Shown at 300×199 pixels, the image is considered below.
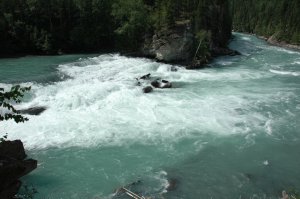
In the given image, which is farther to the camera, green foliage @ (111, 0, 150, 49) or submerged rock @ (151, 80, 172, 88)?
green foliage @ (111, 0, 150, 49)

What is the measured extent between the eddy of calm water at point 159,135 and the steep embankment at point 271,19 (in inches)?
1932

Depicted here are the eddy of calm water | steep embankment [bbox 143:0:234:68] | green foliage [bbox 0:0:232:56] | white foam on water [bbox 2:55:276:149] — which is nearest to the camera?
the eddy of calm water

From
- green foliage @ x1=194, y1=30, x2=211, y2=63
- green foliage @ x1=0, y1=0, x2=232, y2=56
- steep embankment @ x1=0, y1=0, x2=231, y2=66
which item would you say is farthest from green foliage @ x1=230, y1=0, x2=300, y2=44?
green foliage @ x1=194, y1=30, x2=211, y2=63

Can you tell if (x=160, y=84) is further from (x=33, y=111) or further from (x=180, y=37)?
(x=180, y=37)

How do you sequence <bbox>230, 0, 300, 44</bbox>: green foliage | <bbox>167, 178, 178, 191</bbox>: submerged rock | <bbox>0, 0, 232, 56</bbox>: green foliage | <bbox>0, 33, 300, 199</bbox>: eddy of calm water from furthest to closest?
1. <bbox>230, 0, 300, 44</bbox>: green foliage
2. <bbox>0, 0, 232, 56</bbox>: green foliage
3. <bbox>0, 33, 300, 199</bbox>: eddy of calm water
4. <bbox>167, 178, 178, 191</bbox>: submerged rock

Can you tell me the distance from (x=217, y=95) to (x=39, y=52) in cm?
2858

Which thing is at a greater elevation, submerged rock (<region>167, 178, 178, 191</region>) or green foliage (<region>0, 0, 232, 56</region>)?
green foliage (<region>0, 0, 232, 56</region>)

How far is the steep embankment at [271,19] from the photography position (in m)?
80.8

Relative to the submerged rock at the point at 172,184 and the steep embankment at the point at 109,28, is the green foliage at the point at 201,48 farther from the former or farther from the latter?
the submerged rock at the point at 172,184

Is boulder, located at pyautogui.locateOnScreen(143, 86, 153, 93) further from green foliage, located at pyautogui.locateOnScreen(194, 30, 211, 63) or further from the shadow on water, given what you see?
green foliage, located at pyautogui.locateOnScreen(194, 30, 211, 63)

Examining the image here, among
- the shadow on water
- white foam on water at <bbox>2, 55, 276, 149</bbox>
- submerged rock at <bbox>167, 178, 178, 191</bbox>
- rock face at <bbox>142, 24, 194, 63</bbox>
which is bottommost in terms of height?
the shadow on water

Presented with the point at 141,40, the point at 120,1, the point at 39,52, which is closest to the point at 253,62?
the point at 141,40

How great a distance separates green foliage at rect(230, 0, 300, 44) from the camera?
271 feet

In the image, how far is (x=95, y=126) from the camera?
861 inches
